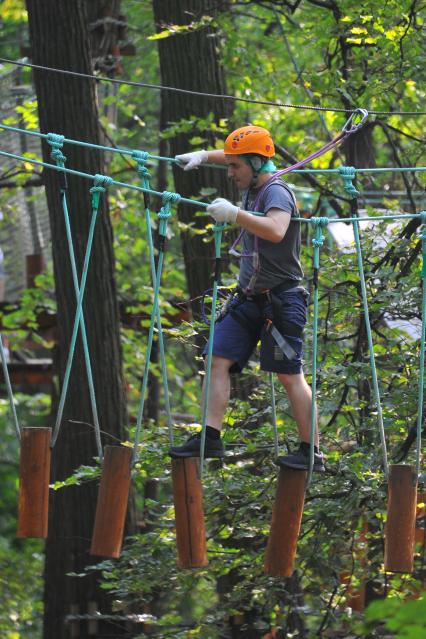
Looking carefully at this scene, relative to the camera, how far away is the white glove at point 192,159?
5336 mm

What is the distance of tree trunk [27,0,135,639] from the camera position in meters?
8.00

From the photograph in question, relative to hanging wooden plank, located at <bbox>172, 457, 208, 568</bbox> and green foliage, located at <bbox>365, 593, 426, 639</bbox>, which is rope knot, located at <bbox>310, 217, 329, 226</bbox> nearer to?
hanging wooden plank, located at <bbox>172, 457, 208, 568</bbox>

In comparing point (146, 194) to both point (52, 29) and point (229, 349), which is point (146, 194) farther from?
point (52, 29)

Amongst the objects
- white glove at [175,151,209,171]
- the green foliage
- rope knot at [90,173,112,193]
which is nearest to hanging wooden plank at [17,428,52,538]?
rope knot at [90,173,112,193]

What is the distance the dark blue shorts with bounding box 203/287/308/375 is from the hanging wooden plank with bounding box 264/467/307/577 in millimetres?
412

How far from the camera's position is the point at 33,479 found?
4.85 metres

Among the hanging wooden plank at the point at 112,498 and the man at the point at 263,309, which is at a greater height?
the man at the point at 263,309

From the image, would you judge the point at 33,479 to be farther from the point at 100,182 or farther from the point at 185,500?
the point at 100,182

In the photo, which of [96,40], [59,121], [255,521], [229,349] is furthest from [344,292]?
[96,40]

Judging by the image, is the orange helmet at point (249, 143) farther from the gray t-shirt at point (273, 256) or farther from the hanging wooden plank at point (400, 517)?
the hanging wooden plank at point (400, 517)

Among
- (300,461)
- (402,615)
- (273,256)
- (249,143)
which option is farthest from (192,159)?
(402,615)

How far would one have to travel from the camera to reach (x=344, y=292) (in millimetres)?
6746

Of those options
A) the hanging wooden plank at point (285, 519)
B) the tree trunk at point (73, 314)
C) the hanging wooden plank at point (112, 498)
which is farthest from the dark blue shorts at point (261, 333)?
the tree trunk at point (73, 314)

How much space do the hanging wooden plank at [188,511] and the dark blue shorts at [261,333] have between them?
1.42ft
